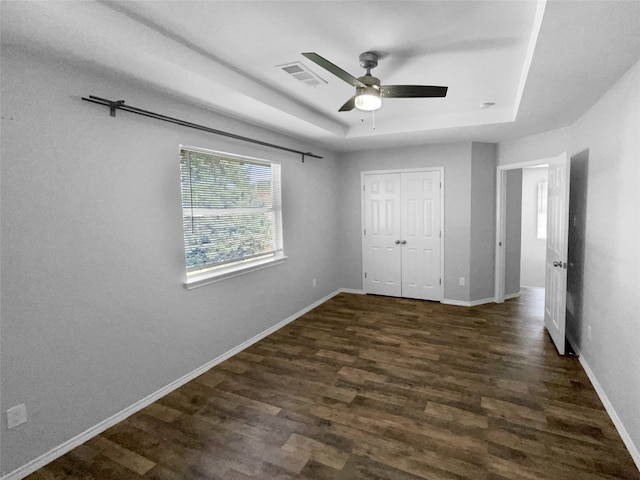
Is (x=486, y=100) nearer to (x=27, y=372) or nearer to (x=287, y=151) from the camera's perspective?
(x=287, y=151)

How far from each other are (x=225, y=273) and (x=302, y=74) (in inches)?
75.1

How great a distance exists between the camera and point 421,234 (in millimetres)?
5090

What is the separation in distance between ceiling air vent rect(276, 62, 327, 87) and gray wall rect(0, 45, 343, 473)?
2.98 feet

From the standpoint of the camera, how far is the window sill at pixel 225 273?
2.88m

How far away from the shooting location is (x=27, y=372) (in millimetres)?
1865

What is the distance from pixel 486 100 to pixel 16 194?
12.5 ft

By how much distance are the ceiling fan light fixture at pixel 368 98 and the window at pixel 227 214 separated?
1.52 meters

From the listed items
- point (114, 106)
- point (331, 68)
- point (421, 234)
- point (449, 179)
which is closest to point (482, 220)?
point (449, 179)

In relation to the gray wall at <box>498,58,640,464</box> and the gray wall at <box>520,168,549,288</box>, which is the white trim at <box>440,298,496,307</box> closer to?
the gray wall at <box>498,58,640,464</box>

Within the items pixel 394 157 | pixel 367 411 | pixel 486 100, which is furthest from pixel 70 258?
pixel 394 157

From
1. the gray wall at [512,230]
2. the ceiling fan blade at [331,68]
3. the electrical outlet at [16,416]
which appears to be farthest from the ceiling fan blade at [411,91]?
the gray wall at [512,230]

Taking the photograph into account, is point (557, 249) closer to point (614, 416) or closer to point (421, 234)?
point (614, 416)

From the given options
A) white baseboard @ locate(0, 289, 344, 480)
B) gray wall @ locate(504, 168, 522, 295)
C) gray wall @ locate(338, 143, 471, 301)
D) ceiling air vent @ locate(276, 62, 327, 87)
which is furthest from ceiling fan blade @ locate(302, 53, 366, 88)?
gray wall @ locate(504, 168, 522, 295)

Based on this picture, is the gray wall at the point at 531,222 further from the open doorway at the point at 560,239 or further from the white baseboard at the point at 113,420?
the white baseboard at the point at 113,420
